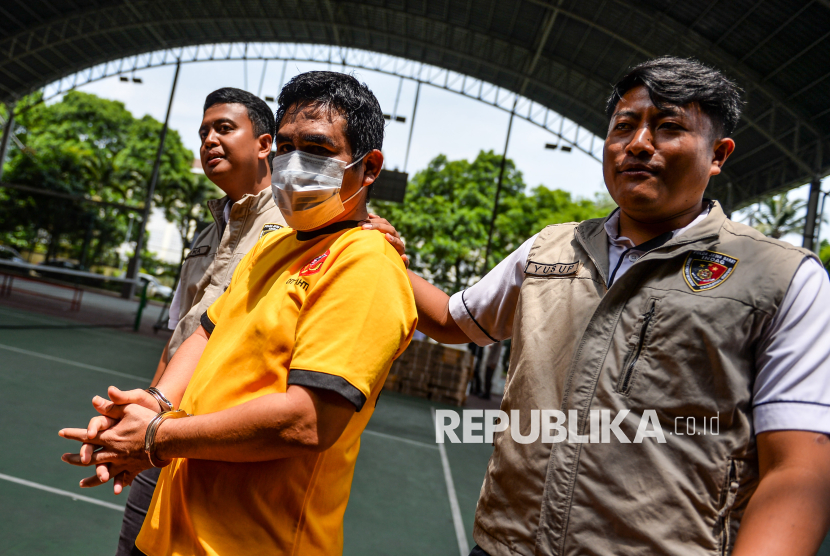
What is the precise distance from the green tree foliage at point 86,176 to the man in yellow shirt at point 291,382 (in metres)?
29.5

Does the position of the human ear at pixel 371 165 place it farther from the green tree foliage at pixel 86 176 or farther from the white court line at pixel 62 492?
the green tree foliage at pixel 86 176

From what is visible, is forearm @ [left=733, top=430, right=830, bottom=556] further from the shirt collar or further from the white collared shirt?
the shirt collar

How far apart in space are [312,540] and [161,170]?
34827 mm

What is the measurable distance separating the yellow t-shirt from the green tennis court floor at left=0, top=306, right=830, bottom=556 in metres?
2.67

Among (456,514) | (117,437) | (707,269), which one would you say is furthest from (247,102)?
(456,514)

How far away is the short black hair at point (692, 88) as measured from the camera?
137 cm

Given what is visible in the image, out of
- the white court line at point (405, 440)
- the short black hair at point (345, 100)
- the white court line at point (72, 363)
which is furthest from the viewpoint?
the white court line at point (72, 363)

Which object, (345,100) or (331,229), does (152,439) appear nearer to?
(331,229)

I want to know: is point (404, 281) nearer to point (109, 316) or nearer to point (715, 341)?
point (715, 341)

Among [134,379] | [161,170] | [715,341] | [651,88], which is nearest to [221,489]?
[715,341]

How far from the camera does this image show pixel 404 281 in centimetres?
133

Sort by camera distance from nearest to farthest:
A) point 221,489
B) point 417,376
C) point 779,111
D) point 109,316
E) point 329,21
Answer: point 221,489
point 417,376
point 779,111
point 109,316
point 329,21

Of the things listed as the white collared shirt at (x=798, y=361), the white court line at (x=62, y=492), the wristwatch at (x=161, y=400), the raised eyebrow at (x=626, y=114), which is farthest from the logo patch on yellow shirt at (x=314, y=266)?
the white court line at (x=62, y=492)

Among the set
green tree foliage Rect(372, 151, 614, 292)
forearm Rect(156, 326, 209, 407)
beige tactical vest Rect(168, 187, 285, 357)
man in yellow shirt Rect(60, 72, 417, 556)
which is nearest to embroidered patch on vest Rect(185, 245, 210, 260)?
beige tactical vest Rect(168, 187, 285, 357)
